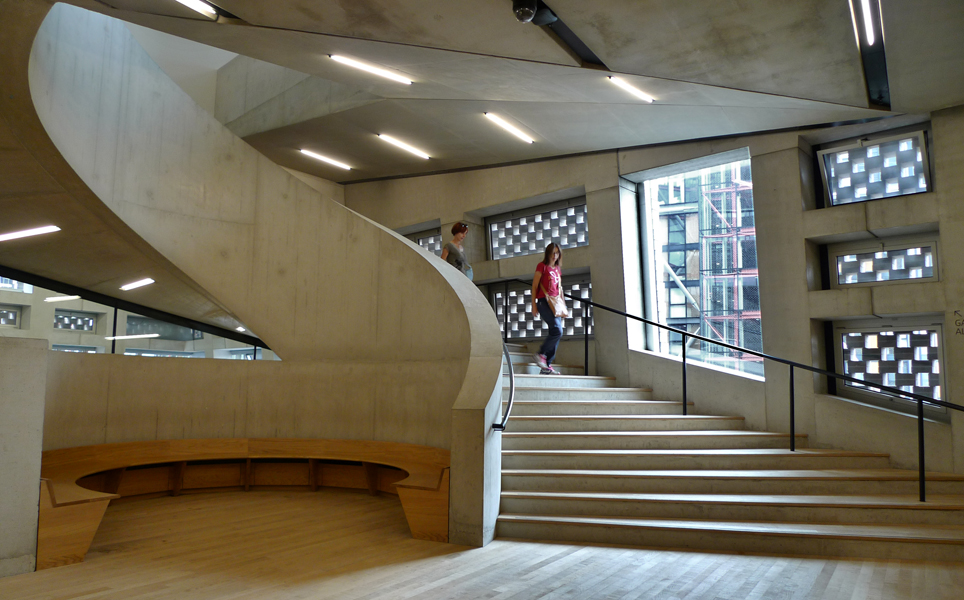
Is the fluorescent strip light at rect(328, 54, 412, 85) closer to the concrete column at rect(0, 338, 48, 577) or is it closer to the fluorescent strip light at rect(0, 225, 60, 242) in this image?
the concrete column at rect(0, 338, 48, 577)

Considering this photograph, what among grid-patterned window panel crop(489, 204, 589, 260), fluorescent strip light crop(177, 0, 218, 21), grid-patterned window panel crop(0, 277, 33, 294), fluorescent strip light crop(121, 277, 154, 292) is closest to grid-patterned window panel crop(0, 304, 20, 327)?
grid-patterned window panel crop(0, 277, 33, 294)

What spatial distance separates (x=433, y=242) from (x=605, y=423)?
550 centimetres

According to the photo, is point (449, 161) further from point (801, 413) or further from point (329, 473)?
point (801, 413)

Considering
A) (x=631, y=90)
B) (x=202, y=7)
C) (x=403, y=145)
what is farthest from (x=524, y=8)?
(x=403, y=145)

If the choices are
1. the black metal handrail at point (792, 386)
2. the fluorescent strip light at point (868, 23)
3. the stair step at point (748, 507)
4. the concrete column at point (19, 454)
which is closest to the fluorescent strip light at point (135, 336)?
the concrete column at point (19, 454)

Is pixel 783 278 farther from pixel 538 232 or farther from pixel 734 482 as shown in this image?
pixel 538 232

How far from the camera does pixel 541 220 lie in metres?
9.62

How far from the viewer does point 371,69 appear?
254 inches

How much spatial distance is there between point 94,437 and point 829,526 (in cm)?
683

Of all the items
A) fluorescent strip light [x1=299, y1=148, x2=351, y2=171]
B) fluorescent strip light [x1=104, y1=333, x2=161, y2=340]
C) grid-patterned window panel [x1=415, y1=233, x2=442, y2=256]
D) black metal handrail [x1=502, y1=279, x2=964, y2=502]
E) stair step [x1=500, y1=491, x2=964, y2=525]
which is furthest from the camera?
grid-patterned window panel [x1=415, y1=233, x2=442, y2=256]

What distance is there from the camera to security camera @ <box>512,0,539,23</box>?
4.18 metres

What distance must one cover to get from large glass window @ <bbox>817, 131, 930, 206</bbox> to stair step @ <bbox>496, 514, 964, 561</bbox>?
3.29m

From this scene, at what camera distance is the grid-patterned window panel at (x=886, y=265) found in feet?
19.8

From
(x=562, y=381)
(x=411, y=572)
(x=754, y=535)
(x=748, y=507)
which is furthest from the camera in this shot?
(x=562, y=381)
